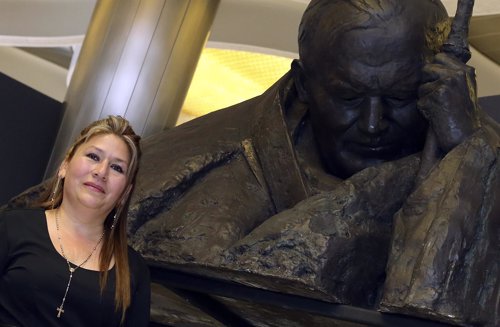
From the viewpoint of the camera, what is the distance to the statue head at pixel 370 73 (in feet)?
8.30

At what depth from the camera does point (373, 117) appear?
2531 mm

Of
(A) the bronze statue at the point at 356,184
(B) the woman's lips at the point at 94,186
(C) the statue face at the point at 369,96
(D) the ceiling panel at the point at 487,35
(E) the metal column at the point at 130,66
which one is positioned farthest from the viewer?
(D) the ceiling panel at the point at 487,35

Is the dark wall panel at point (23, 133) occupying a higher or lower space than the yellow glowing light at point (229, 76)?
lower

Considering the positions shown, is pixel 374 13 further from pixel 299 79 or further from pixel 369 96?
pixel 299 79

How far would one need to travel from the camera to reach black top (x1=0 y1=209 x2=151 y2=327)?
229 centimetres

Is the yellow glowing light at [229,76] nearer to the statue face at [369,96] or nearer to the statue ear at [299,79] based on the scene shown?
the statue ear at [299,79]

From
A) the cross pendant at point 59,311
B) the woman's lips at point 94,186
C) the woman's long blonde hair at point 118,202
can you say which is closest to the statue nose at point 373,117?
the woman's long blonde hair at point 118,202

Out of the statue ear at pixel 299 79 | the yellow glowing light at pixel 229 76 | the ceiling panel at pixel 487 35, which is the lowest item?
the statue ear at pixel 299 79

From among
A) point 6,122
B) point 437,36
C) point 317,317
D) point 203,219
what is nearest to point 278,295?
point 317,317

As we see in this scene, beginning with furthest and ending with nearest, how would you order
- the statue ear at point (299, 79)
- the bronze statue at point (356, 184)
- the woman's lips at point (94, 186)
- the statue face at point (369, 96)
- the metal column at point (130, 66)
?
1. the metal column at point (130, 66)
2. the statue ear at point (299, 79)
3. the statue face at point (369, 96)
4. the woman's lips at point (94, 186)
5. the bronze statue at point (356, 184)

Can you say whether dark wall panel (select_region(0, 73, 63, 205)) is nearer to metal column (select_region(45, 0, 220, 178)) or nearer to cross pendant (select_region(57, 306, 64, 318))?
metal column (select_region(45, 0, 220, 178))

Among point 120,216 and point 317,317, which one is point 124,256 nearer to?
point 120,216

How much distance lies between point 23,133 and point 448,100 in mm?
3216

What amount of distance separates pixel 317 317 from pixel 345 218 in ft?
0.97
